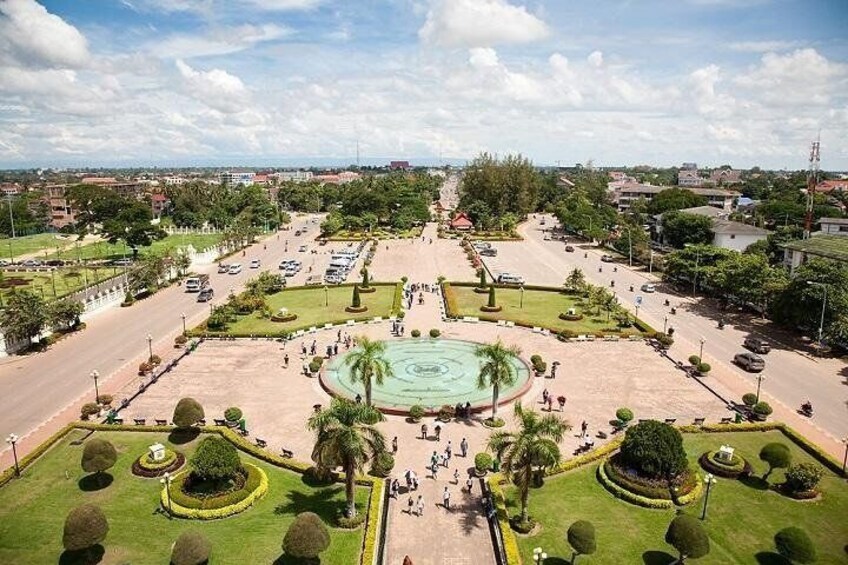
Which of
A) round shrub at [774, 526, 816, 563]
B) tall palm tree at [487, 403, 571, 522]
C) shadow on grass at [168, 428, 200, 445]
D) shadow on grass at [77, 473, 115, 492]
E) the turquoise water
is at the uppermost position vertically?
tall palm tree at [487, 403, 571, 522]

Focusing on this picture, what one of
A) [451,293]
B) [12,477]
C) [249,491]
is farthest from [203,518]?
[451,293]

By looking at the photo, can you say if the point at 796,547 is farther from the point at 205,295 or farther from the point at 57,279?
the point at 57,279

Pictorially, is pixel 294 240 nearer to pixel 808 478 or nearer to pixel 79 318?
pixel 79 318

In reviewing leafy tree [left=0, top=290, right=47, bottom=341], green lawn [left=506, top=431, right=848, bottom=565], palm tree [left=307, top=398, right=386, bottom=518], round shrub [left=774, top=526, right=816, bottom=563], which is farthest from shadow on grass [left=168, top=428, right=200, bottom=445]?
round shrub [left=774, top=526, right=816, bottom=563]

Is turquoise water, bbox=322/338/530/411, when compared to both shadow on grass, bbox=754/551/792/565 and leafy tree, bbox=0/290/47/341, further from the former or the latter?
leafy tree, bbox=0/290/47/341

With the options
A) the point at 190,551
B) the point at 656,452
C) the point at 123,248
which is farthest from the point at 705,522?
the point at 123,248
